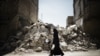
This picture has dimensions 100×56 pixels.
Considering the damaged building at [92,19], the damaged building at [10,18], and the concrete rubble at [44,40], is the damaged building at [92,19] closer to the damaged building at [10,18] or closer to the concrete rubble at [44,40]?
the concrete rubble at [44,40]

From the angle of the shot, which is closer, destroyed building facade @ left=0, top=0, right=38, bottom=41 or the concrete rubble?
the concrete rubble

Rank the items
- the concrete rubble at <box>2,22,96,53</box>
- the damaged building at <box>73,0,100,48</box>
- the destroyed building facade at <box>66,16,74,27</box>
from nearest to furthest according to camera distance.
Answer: the concrete rubble at <box>2,22,96,53</box> → the damaged building at <box>73,0,100,48</box> → the destroyed building facade at <box>66,16,74,27</box>

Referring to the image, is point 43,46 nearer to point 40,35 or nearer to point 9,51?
point 40,35

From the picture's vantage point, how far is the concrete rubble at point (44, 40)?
12.6 meters

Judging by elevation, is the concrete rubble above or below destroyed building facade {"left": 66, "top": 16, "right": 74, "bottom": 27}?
below

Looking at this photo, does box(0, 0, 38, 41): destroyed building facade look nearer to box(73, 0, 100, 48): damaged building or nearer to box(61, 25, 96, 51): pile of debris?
box(61, 25, 96, 51): pile of debris

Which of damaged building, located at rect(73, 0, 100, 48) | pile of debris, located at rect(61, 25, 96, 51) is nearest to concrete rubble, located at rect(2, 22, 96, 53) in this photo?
pile of debris, located at rect(61, 25, 96, 51)

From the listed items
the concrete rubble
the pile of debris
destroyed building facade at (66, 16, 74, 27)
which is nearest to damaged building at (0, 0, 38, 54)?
the concrete rubble

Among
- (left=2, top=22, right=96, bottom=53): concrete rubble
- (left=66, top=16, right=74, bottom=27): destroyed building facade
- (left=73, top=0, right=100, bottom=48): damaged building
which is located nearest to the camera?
(left=2, top=22, right=96, bottom=53): concrete rubble

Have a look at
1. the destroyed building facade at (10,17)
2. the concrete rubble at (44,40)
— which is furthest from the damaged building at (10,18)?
the concrete rubble at (44,40)

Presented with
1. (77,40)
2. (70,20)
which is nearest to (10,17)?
(77,40)

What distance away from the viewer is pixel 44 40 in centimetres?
1332

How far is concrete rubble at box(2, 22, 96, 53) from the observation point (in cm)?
1255

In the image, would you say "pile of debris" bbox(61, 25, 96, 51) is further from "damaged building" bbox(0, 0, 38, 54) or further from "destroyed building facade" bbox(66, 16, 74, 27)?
"destroyed building facade" bbox(66, 16, 74, 27)
